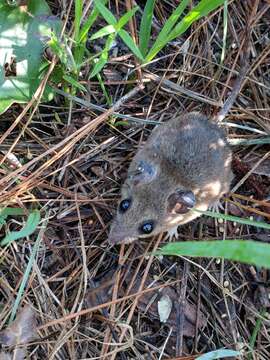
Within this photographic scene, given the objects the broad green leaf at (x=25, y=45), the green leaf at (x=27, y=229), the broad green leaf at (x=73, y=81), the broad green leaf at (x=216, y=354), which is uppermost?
the broad green leaf at (x=25, y=45)

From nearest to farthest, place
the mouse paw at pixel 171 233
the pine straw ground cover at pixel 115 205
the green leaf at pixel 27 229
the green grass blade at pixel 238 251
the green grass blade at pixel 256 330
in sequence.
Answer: the green grass blade at pixel 238 251 < the green leaf at pixel 27 229 < the pine straw ground cover at pixel 115 205 < the green grass blade at pixel 256 330 < the mouse paw at pixel 171 233

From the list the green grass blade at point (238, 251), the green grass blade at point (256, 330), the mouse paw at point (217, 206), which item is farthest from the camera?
the mouse paw at point (217, 206)

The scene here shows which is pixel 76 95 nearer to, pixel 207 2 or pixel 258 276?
pixel 207 2

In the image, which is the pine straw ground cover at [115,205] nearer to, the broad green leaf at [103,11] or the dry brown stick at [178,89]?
the dry brown stick at [178,89]

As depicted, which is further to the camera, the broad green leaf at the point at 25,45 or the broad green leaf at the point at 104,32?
the broad green leaf at the point at 25,45

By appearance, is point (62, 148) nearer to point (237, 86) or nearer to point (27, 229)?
point (27, 229)

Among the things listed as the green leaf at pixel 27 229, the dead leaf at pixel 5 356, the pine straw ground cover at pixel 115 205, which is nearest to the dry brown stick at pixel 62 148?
the pine straw ground cover at pixel 115 205

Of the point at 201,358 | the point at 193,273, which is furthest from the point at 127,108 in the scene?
the point at 201,358

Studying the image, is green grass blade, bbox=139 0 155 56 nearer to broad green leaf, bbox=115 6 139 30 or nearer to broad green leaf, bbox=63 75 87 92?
broad green leaf, bbox=115 6 139 30

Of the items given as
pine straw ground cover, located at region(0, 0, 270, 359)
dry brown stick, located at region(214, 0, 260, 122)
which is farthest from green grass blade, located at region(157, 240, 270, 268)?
dry brown stick, located at region(214, 0, 260, 122)
